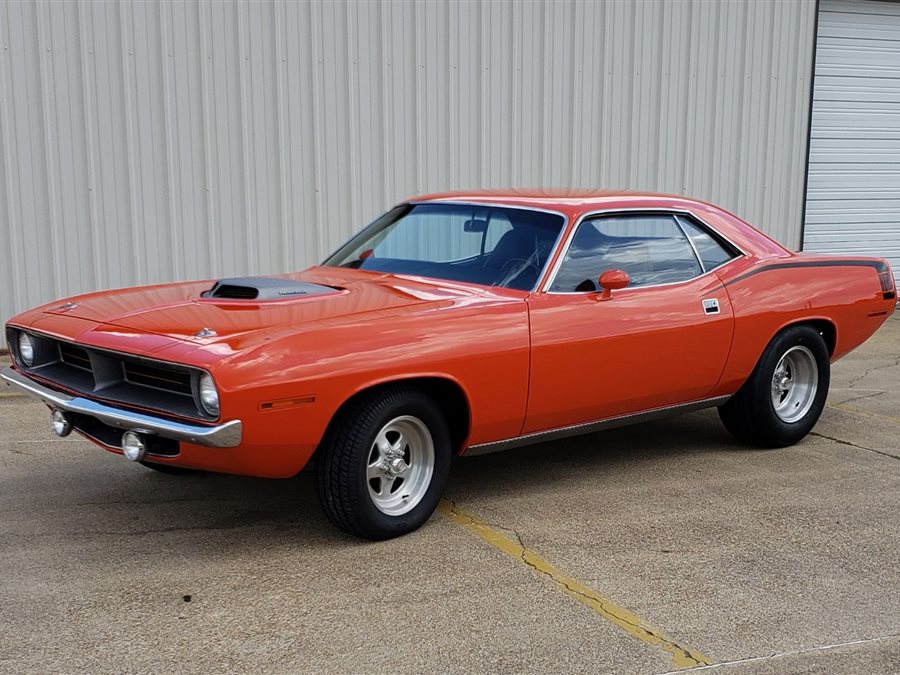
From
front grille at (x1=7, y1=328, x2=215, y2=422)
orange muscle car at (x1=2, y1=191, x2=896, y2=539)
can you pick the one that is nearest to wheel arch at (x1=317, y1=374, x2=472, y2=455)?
orange muscle car at (x1=2, y1=191, x2=896, y2=539)

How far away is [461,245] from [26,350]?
7.19 feet

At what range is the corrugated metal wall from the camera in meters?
8.84

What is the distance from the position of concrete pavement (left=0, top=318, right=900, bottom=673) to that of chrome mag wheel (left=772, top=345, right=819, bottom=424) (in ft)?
1.11

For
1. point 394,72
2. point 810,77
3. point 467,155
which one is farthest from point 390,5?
point 810,77

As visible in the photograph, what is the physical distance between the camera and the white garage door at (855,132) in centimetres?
1248

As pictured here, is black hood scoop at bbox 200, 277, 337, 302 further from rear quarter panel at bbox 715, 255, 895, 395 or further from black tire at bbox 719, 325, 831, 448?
black tire at bbox 719, 325, 831, 448

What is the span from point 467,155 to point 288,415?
21.6 feet

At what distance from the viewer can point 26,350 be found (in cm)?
491

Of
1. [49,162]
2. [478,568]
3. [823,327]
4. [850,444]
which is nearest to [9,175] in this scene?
[49,162]

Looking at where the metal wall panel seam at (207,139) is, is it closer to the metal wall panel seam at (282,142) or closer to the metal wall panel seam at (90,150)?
the metal wall panel seam at (282,142)

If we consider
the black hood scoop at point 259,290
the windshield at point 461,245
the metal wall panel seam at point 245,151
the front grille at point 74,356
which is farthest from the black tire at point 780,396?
the metal wall panel seam at point 245,151

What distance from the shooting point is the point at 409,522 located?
4.60 metres

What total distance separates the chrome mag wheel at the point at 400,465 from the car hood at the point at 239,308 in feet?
1.72

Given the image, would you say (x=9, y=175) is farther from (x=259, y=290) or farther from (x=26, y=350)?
(x=259, y=290)
